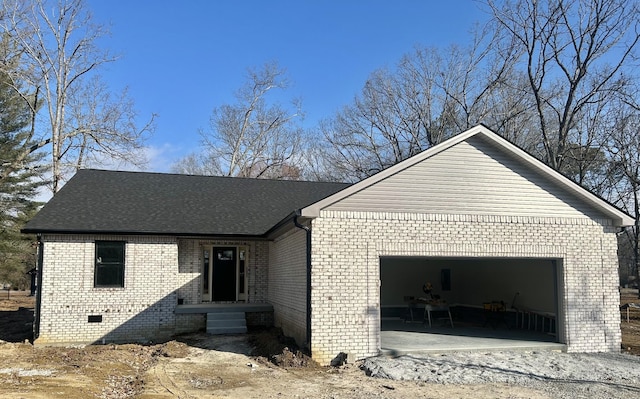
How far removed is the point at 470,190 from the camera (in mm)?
12078

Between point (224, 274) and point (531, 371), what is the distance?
9984mm

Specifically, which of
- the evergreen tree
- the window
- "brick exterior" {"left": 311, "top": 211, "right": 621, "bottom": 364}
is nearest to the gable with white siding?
"brick exterior" {"left": 311, "top": 211, "right": 621, "bottom": 364}

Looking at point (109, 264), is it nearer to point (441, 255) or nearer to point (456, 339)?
point (441, 255)

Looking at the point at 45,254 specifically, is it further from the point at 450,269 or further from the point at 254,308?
the point at 450,269

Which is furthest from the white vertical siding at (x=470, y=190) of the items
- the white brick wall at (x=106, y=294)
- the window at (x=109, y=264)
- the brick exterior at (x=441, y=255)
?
the window at (x=109, y=264)

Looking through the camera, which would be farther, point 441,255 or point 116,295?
point 116,295

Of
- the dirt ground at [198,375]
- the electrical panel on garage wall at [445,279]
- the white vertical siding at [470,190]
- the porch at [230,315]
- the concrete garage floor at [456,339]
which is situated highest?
the white vertical siding at [470,190]

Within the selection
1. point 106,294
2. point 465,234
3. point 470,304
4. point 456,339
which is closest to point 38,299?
point 106,294

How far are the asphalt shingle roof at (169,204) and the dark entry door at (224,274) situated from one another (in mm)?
1088

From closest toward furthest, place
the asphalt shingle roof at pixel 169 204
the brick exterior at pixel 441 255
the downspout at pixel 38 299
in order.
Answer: the brick exterior at pixel 441 255
the downspout at pixel 38 299
the asphalt shingle roof at pixel 169 204

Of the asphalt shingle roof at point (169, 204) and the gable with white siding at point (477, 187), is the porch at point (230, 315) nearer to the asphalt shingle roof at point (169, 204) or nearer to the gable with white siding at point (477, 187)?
the asphalt shingle roof at point (169, 204)

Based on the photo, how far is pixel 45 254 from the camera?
14523 millimetres

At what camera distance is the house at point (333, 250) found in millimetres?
11258

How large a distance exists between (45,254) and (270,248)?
6488 mm
